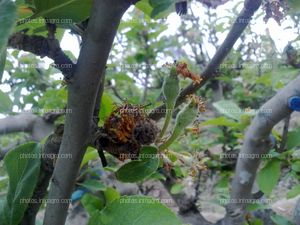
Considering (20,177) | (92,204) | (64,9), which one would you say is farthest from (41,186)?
(92,204)

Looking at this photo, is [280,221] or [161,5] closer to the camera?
[161,5]

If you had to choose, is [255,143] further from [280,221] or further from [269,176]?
[280,221]

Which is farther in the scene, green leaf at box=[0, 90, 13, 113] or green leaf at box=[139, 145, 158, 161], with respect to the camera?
green leaf at box=[0, 90, 13, 113]

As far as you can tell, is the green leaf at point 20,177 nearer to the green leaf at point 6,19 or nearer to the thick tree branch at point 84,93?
the thick tree branch at point 84,93

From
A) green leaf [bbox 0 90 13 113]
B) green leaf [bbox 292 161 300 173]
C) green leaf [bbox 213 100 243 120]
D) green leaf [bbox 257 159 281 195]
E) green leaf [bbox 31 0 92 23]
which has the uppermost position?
green leaf [bbox 31 0 92 23]

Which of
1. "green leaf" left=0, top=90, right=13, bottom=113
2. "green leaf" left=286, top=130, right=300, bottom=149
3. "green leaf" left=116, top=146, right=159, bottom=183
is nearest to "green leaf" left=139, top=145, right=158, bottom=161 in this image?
"green leaf" left=116, top=146, right=159, bottom=183

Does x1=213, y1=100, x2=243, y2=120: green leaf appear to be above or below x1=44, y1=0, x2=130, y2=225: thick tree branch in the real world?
below

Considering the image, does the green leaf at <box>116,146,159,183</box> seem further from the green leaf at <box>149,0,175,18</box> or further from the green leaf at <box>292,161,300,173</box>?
the green leaf at <box>292,161,300,173</box>
